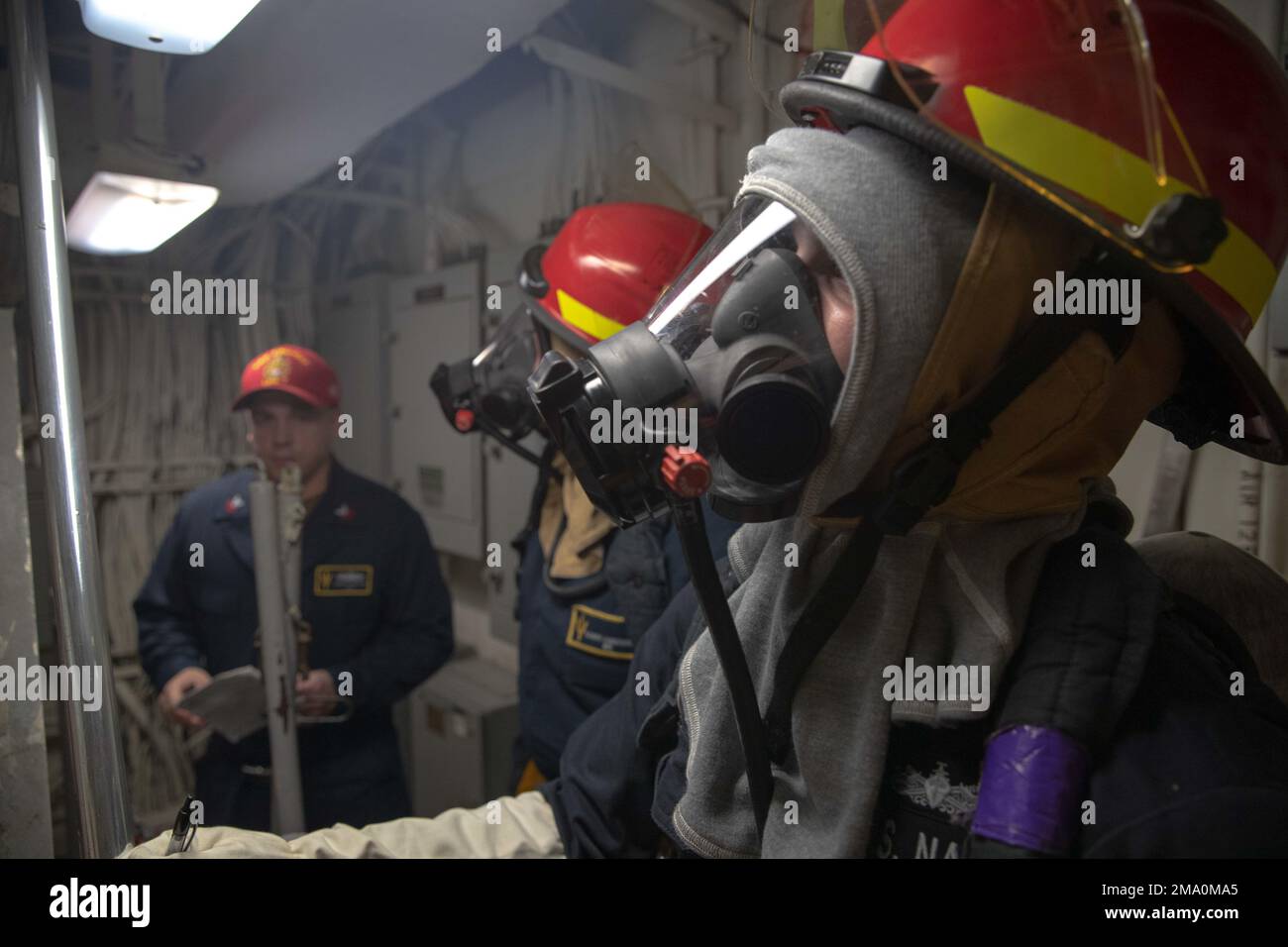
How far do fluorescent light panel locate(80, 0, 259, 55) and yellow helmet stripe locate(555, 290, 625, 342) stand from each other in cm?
83

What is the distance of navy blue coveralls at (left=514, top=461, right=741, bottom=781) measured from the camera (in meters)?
1.73

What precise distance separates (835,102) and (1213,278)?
16.0 inches

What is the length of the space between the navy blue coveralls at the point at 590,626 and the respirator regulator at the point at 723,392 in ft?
2.53

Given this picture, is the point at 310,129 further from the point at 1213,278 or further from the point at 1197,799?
the point at 1197,799

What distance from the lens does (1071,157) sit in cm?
74

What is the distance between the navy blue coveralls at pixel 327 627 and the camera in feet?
7.82

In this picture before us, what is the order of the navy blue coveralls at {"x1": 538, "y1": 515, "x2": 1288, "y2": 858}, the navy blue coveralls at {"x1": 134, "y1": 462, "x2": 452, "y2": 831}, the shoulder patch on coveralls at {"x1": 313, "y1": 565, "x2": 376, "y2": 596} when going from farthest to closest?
1. the shoulder patch on coveralls at {"x1": 313, "y1": 565, "x2": 376, "y2": 596}
2. the navy blue coveralls at {"x1": 134, "y1": 462, "x2": 452, "y2": 831}
3. the navy blue coveralls at {"x1": 538, "y1": 515, "x2": 1288, "y2": 858}
